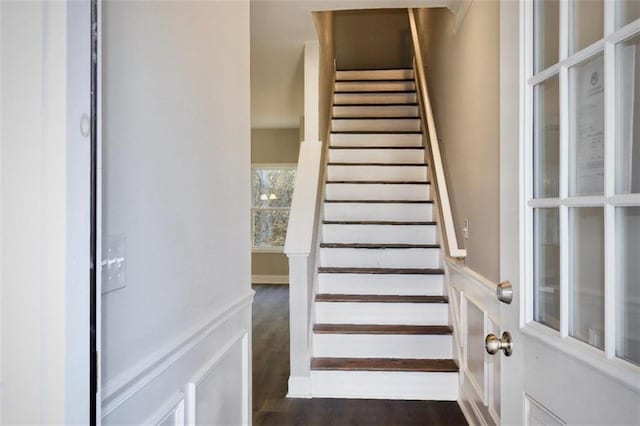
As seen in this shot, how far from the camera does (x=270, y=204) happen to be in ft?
27.8

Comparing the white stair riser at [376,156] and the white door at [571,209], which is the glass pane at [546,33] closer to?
the white door at [571,209]

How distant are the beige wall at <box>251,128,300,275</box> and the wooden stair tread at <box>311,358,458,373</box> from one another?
4990mm

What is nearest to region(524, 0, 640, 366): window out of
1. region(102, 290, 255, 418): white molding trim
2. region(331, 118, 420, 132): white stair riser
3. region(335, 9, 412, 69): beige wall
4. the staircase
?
region(102, 290, 255, 418): white molding trim

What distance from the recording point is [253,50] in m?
4.14

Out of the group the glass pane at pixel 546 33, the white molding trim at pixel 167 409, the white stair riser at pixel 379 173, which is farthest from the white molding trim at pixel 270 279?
the glass pane at pixel 546 33

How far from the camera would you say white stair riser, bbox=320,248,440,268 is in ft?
13.4

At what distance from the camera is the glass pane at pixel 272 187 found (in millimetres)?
8438

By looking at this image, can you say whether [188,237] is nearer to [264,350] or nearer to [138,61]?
[138,61]

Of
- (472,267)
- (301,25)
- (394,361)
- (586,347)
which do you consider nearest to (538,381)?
(586,347)

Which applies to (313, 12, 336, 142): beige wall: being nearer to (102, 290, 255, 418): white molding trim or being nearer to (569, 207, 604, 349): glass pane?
(102, 290, 255, 418): white molding trim

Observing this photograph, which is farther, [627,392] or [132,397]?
[132,397]

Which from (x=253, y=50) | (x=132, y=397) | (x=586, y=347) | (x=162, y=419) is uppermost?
(x=253, y=50)

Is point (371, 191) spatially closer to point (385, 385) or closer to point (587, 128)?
point (385, 385)

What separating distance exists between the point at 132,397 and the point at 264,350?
338cm
